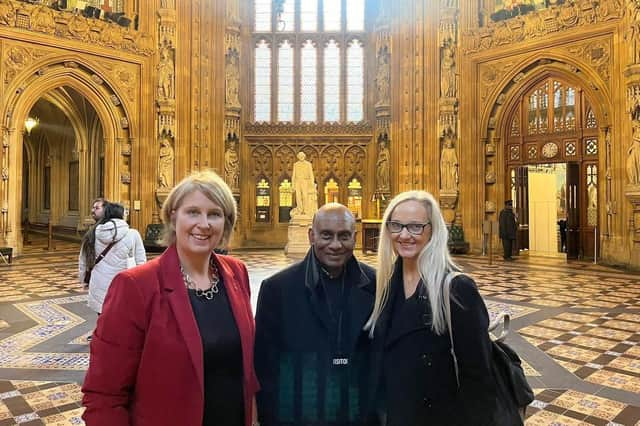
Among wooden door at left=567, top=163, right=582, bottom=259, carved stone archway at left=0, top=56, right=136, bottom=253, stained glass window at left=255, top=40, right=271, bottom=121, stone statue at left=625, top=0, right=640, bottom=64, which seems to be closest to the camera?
stone statue at left=625, top=0, right=640, bottom=64

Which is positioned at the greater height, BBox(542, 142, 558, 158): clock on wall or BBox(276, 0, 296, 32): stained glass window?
BBox(276, 0, 296, 32): stained glass window

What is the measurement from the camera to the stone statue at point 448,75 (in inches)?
620

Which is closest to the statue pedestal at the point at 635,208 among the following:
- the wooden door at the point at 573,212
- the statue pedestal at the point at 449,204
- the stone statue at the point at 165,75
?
the wooden door at the point at 573,212

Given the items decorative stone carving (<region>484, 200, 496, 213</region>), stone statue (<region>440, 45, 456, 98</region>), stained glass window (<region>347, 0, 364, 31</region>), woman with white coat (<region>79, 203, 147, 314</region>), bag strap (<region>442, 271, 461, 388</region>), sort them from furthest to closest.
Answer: stained glass window (<region>347, 0, 364, 31</region>) < stone statue (<region>440, 45, 456, 98</region>) < decorative stone carving (<region>484, 200, 496, 213</region>) < woman with white coat (<region>79, 203, 147, 314</region>) < bag strap (<region>442, 271, 461, 388</region>)

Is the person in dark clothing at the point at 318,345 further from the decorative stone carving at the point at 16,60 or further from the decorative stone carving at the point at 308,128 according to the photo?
the decorative stone carving at the point at 308,128

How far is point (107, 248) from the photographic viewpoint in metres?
4.93

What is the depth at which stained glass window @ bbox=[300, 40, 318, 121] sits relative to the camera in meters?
19.5

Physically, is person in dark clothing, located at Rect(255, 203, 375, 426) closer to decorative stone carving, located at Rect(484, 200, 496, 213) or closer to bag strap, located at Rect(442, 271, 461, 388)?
bag strap, located at Rect(442, 271, 461, 388)

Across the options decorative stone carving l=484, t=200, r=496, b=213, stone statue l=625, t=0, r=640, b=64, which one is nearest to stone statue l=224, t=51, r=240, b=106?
decorative stone carving l=484, t=200, r=496, b=213

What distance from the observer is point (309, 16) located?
1953 centimetres

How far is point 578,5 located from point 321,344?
571 inches

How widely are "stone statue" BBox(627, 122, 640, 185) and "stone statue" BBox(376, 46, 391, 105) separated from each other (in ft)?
28.2

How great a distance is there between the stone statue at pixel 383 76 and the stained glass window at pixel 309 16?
3.18 m

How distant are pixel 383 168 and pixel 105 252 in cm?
1411
